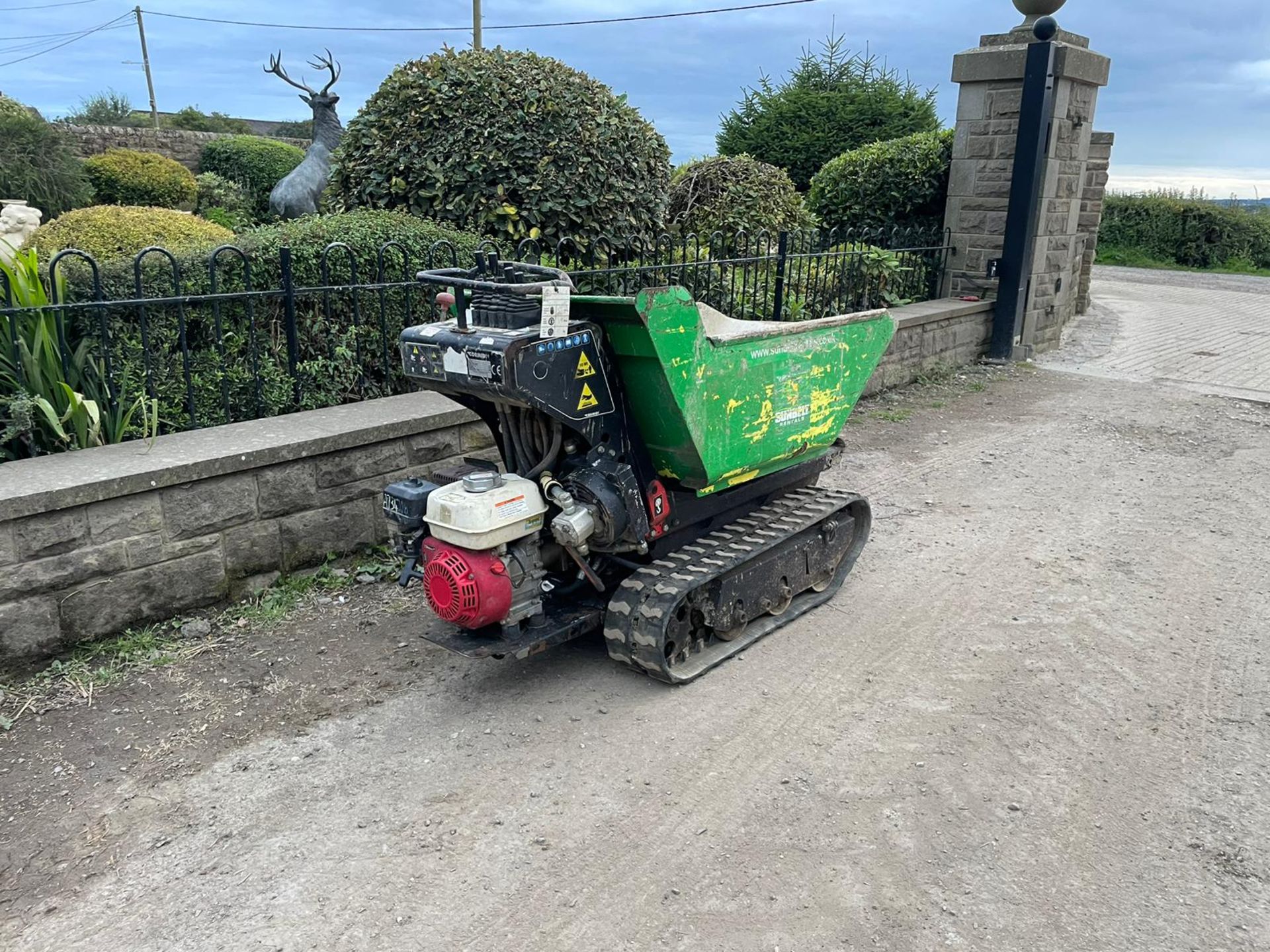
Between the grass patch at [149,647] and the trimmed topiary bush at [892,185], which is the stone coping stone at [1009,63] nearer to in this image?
the trimmed topiary bush at [892,185]

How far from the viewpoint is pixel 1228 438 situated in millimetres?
7230

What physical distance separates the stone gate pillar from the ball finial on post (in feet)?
0.57

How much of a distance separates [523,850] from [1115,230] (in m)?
23.4

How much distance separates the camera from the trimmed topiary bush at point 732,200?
9305 millimetres

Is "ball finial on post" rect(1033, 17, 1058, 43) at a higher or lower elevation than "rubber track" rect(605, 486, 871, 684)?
higher

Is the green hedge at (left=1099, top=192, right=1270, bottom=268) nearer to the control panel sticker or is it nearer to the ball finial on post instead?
the ball finial on post

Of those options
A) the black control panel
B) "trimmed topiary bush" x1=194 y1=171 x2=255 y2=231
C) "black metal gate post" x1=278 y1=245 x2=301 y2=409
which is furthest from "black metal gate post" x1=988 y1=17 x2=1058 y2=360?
"trimmed topiary bush" x1=194 y1=171 x2=255 y2=231

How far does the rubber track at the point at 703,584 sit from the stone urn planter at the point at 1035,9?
7226 millimetres

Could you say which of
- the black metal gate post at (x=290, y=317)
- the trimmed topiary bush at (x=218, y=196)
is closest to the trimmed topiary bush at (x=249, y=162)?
the trimmed topiary bush at (x=218, y=196)

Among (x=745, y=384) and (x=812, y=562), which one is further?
(x=812, y=562)

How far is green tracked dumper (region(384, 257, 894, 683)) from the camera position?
3.24 metres

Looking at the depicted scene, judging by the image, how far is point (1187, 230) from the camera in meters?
21.3

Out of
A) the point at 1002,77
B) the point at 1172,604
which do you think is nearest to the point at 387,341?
the point at 1172,604

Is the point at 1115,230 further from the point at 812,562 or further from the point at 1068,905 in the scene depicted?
the point at 1068,905
